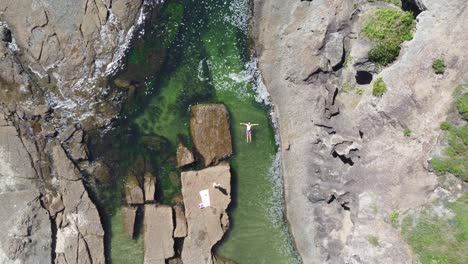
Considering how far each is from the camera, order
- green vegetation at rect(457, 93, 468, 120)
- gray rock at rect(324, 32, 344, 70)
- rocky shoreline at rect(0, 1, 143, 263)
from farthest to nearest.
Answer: gray rock at rect(324, 32, 344, 70)
rocky shoreline at rect(0, 1, 143, 263)
green vegetation at rect(457, 93, 468, 120)

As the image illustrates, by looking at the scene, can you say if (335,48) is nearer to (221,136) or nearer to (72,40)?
(221,136)

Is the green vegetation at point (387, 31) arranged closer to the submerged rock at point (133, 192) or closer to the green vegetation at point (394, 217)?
the green vegetation at point (394, 217)

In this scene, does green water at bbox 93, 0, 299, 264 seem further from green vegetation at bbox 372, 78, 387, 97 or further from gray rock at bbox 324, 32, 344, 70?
green vegetation at bbox 372, 78, 387, 97

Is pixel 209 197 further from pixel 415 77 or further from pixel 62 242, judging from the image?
pixel 415 77

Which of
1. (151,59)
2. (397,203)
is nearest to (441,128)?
(397,203)

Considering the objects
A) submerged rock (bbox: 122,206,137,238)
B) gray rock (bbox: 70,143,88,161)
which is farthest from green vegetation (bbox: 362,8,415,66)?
gray rock (bbox: 70,143,88,161)

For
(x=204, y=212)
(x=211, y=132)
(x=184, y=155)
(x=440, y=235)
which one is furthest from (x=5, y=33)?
(x=440, y=235)

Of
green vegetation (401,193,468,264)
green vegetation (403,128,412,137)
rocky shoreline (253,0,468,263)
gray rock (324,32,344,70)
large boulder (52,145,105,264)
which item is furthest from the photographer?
large boulder (52,145,105,264)
